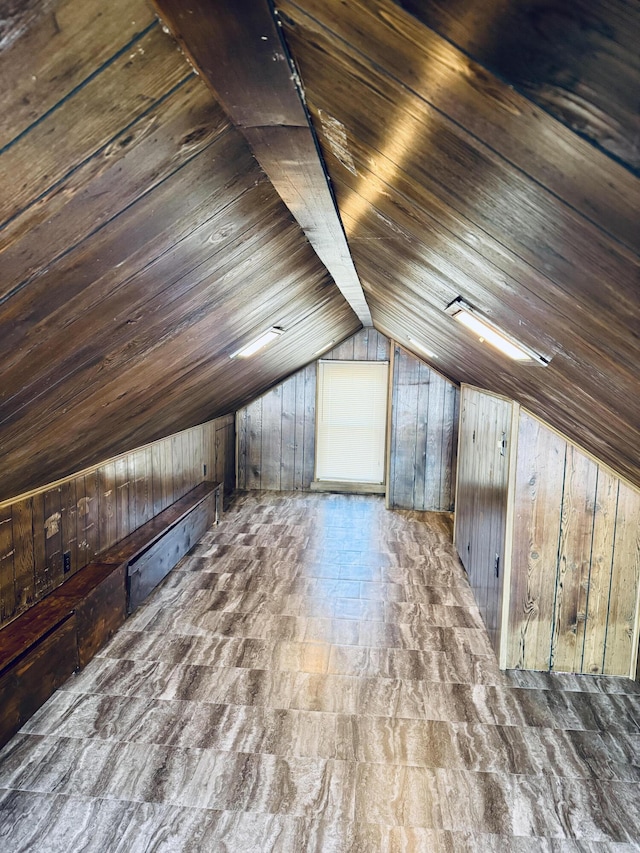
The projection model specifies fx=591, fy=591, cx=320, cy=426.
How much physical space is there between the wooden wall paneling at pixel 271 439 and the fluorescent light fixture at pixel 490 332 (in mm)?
5829

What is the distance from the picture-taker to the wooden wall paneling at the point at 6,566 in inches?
119

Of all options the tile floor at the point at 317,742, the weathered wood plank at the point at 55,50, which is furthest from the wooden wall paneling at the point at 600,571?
the weathered wood plank at the point at 55,50

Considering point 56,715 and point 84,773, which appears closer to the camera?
point 84,773

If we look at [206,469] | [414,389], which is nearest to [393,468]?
[414,389]

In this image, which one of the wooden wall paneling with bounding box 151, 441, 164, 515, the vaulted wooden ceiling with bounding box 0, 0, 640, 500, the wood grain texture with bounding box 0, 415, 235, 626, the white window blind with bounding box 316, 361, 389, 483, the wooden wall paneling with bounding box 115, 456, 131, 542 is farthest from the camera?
the white window blind with bounding box 316, 361, 389, 483

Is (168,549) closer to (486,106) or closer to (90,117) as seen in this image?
(90,117)

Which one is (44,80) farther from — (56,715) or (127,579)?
(127,579)

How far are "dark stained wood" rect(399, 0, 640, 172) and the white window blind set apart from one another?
7271mm

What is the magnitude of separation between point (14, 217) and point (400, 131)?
70 centimetres

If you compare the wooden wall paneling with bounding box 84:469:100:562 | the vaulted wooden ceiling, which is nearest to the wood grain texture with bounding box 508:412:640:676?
the vaulted wooden ceiling

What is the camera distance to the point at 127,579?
411 cm

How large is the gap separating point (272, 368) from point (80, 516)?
243cm

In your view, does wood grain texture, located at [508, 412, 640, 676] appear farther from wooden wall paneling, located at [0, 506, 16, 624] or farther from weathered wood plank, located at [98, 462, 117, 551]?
wooden wall paneling, located at [0, 506, 16, 624]

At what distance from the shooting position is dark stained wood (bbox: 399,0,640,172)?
0.54 metres
